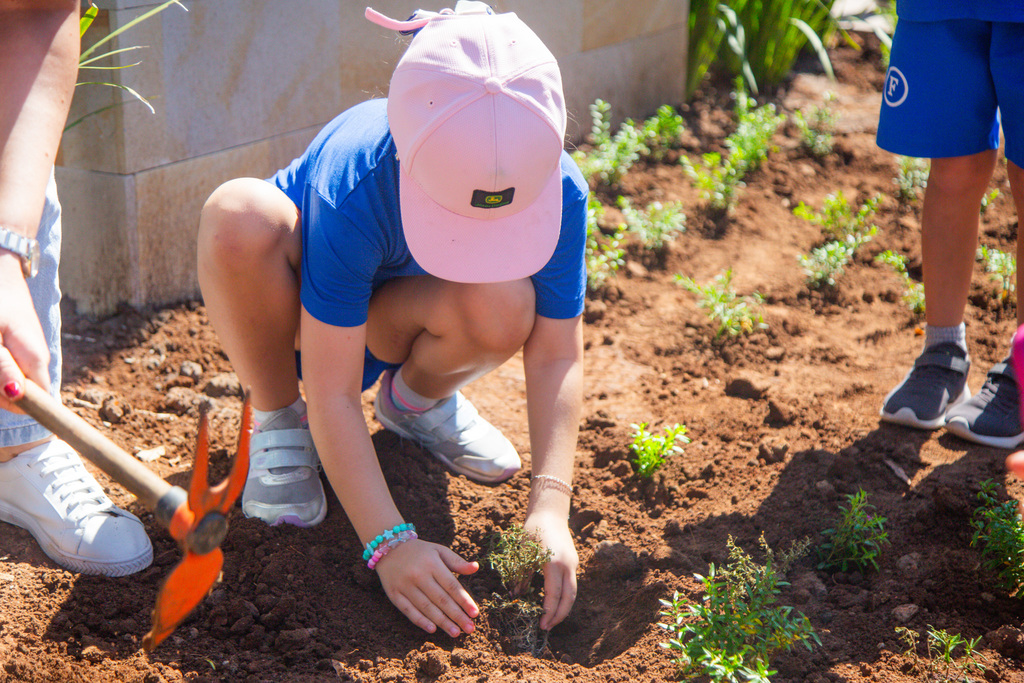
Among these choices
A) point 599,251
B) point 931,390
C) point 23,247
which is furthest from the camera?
point 599,251

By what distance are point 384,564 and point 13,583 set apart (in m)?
0.78

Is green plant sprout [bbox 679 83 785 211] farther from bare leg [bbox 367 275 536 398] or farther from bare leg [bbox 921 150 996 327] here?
bare leg [bbox 367 275 536 398]

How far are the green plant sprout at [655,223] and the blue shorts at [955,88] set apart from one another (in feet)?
3.51

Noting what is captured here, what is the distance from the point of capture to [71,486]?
200 cm

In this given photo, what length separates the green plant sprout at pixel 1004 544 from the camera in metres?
1.91

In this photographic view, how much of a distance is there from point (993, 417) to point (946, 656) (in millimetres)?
998

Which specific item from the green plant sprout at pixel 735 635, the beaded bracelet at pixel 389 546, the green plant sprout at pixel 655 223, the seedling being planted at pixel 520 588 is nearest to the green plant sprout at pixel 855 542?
the green plant sprout at pixel 735 635

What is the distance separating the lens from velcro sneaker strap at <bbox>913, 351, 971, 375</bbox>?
8.68 feet

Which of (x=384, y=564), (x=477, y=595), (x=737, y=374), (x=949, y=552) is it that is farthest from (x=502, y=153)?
(x=737, y=374)

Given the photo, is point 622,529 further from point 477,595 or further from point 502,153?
point 502,153

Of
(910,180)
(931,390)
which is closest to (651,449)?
(931,390)

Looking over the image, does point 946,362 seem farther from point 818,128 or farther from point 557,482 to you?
point 818,128

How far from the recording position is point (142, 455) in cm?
235

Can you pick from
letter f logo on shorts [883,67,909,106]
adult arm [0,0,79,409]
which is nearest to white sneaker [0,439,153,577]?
adult arm [0,0,79,409]
